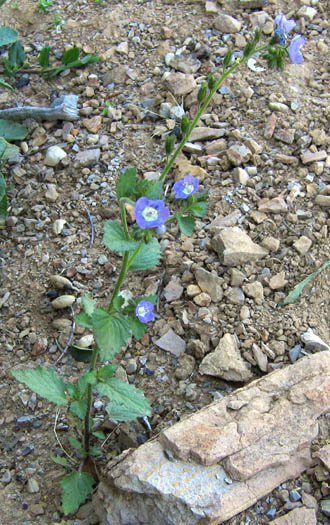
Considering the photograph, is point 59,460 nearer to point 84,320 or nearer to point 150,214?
point 84,320

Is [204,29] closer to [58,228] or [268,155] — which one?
[268,155]

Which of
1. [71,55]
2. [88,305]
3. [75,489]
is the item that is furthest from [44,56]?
[75,489]

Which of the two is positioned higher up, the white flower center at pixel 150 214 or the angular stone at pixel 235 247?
the white flower center at pixel 150 214

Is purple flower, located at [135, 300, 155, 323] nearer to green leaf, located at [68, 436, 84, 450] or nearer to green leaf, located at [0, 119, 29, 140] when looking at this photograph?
green leaf, located at [68, 436, 84, 450]

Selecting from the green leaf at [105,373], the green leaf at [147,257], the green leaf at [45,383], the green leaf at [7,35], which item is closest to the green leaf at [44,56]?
the green leaf at [7,35]

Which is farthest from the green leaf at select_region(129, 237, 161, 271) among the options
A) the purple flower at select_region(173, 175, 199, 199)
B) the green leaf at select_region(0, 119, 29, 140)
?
the green leaf at select_region(0, 119, 29, 140)

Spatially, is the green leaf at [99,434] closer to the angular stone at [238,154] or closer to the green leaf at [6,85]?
the angular stone at [238,154]
